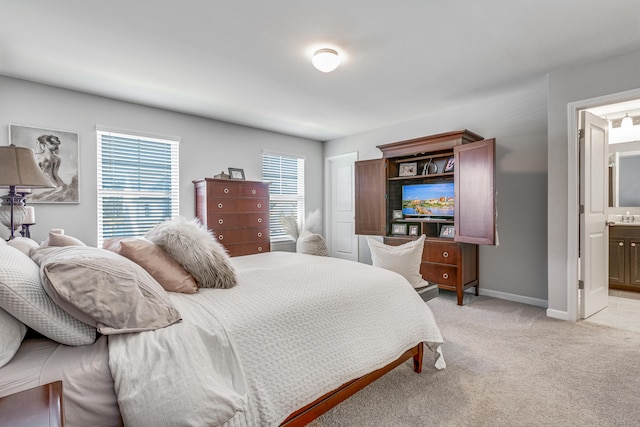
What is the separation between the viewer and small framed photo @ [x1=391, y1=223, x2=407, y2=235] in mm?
4535

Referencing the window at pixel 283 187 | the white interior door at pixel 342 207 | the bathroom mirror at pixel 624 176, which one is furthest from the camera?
the white interior door at pixel 342 207

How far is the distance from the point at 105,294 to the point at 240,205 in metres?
3.30

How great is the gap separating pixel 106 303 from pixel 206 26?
2.14 metres

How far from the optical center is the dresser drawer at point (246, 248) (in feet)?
14.0

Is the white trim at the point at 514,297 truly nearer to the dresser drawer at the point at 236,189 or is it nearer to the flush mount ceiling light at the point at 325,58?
the dresser drawer at the point at 236,189

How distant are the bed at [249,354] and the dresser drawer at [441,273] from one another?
179cm

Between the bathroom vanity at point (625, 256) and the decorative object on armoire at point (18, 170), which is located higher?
the decorative object on armoire at point (18, 170)

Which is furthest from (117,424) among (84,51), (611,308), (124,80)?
(611,308)

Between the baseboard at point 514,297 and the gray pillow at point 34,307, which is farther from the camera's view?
the baseboard at point 514,297

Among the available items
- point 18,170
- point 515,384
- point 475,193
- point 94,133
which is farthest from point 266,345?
point 94,133

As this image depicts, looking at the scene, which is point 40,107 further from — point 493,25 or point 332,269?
point 493,25

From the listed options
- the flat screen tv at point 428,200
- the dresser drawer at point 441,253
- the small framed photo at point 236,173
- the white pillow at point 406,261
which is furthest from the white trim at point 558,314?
the small framed photo at point 236,173

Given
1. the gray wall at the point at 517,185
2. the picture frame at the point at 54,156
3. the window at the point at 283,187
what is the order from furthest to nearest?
the window at the point at 283,187 → the gray wall at the point at 517,185 → the picture frame at the point at 54,156

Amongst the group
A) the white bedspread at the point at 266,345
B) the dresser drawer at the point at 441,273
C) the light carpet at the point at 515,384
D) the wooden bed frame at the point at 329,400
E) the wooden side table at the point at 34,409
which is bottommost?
the light carpet at the point at 515,384
